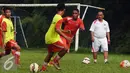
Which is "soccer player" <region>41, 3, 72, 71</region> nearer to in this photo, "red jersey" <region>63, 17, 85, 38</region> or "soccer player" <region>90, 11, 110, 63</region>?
"red jersey" <region>63, 17, 85, 38</region>

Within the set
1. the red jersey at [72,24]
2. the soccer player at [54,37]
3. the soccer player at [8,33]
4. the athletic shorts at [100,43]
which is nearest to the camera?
the soccer player at [54,37]

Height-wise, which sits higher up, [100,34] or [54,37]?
[54,37]

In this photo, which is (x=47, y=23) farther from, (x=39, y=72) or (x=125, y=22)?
(x=39, y=72)

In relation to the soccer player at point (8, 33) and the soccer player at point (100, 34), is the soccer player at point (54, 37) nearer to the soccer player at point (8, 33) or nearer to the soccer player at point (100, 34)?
the soccer player at point (8, 33)

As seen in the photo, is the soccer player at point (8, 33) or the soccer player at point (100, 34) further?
the soccer player at point (100, 34)

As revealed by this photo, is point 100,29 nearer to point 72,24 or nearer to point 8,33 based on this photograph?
point 72,24

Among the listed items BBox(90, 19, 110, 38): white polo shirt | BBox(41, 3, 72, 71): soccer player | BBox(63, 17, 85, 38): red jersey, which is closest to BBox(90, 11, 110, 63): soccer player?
BBox(90, 19, 110, 38): white polo shirt

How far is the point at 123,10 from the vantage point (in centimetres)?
3422

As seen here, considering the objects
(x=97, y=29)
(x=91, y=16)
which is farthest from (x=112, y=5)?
(x=97, y=29)

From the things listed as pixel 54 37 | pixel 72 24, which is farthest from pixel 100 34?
pixel 54 37

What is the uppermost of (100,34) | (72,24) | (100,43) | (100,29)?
(72,24)

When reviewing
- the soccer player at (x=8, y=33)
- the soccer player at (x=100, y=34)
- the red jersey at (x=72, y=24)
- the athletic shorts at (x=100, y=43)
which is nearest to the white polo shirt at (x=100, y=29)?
the soccer player at (x=100, y=34)

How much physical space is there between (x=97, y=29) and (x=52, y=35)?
5.10 metres

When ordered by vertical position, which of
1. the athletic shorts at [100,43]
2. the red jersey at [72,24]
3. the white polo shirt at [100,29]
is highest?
the red jersey at [72,24]
